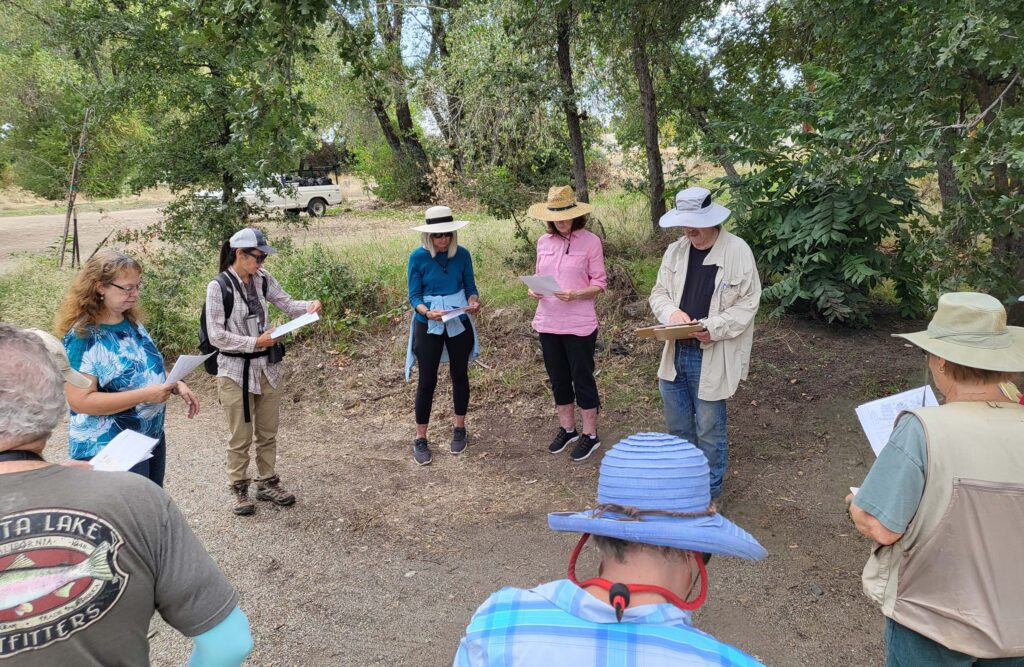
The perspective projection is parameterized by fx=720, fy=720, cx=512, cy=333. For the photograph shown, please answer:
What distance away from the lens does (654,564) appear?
1462 millimetres

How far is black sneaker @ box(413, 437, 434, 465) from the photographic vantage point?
18.4ft

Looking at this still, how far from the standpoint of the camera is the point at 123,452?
2.82 m

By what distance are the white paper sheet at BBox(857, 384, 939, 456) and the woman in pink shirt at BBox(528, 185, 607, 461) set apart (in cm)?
264

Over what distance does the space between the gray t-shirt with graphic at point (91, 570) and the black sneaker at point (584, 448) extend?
3908mm

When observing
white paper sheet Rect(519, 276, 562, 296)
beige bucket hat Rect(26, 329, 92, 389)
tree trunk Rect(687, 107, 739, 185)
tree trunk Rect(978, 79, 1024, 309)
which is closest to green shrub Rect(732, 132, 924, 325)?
tree trunk Rect(687, 107, 739, 185)

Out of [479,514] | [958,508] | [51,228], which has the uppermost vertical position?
[51,228]

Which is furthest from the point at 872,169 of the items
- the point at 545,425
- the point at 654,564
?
the point at 654,564

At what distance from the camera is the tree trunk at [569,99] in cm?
803

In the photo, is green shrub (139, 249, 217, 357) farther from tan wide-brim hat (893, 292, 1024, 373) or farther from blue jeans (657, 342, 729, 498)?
tan wide-brim hat (893, 292, 1024, 373)

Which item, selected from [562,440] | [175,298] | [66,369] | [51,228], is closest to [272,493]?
[562,440]

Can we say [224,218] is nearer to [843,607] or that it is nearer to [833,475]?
[833,475]

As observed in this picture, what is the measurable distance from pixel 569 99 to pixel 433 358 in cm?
414

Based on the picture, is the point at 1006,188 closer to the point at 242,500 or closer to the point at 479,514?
the point at 479,514

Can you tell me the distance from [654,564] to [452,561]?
305 centimetres
